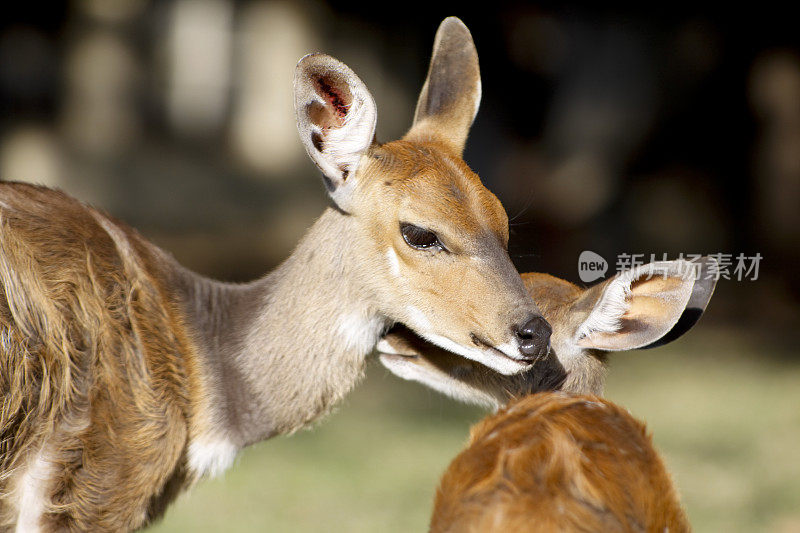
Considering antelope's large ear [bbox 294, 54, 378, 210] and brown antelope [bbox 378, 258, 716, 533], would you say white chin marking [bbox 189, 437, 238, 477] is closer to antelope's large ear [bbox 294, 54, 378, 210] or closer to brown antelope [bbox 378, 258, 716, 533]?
brown antelope [bbox 378, 258, 716, 533]

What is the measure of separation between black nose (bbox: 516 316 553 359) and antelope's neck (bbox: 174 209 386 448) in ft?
1.79

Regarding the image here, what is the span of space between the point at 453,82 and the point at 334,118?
2.29 feet

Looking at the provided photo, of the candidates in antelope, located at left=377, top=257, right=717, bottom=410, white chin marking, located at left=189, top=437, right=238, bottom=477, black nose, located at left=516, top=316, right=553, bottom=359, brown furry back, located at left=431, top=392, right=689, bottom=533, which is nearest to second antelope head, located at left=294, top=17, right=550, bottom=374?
black nose, located at left=516, top=316, right=553, bottom=359

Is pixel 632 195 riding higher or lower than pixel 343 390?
higher

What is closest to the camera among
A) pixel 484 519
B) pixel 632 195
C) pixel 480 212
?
pixel 484 519

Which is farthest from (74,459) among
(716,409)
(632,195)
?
(632,195)

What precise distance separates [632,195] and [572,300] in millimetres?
8670

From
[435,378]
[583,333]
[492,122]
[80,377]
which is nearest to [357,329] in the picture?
[435,378]

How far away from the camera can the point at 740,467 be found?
6605 millimetres

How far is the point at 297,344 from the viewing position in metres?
3.48

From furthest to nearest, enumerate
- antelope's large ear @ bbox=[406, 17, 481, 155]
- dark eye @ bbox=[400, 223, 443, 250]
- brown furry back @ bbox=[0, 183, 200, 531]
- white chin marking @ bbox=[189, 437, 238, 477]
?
antelope's large ear @ bbox=[406, 17, 481, 155]
white chin marking @ bbox=[189, 437, 238, 477]
dark eye @ bbox=[400, 223, 443, 250]
brown furry back @ bbox=[0, 183, 200, 531]

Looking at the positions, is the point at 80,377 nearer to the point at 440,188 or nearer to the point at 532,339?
the point at 440,188

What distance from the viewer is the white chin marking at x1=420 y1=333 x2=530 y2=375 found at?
3154 millimetres

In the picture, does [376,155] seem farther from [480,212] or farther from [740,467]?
[740,467]
